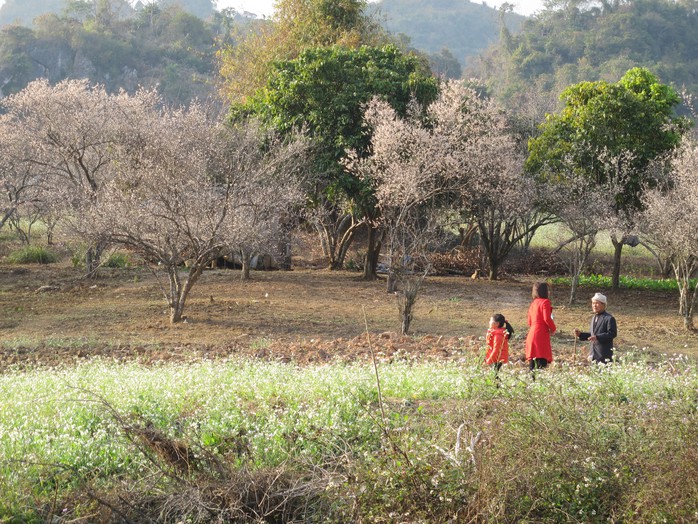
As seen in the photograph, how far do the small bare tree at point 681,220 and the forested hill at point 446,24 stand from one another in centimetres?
10580

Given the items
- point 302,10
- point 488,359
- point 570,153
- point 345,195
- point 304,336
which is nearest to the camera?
point 488,359

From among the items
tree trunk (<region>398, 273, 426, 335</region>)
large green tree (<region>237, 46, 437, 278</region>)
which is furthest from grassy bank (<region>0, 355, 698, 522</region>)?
large green tree (<region>237, 46, 437, 278</region>)

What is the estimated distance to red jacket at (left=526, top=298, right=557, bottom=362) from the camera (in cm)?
862

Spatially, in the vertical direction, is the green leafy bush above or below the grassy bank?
above

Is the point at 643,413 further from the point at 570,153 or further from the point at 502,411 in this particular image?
the point at 570,153

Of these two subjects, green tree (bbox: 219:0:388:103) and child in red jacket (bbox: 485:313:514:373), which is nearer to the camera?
child in red jacket (bbox: 485:313:514:373)

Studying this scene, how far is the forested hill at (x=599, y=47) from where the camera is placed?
58.7 metres

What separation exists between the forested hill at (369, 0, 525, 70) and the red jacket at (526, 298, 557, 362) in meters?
116

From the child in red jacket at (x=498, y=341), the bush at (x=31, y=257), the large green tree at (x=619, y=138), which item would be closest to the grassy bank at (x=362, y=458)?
the child in red jacket at (x=498, y=341)

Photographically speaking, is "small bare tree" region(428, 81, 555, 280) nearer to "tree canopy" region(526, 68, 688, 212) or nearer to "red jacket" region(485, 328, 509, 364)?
"tree canopy" region(526, 68, 688, 212)

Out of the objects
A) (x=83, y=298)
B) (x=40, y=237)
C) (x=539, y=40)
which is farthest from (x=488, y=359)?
(x=539, y=40)

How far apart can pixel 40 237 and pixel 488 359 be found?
25076 millimetres

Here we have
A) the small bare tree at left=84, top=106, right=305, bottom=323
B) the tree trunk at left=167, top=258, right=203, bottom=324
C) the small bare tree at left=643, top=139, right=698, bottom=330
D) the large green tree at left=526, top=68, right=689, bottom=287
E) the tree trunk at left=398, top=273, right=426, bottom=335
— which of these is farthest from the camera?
the large green tree at left=526, top=68, right=689, bottom=287

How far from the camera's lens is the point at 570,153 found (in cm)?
1994
